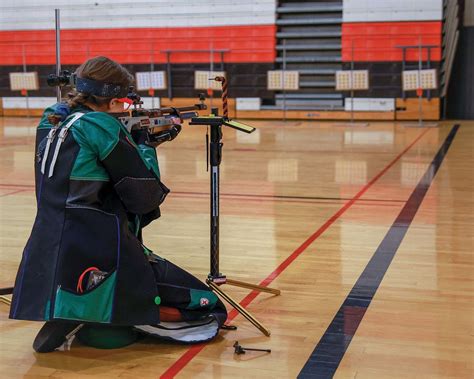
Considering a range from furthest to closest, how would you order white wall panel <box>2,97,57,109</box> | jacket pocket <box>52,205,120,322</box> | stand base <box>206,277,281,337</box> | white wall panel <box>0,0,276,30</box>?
white wall panel <box>2,97,57,109</box> → white wall panel <box>0,0,276,30</box> → stand base <box>206,277,281,337</box> → jacket pocket <box>52,205,120,322</box>

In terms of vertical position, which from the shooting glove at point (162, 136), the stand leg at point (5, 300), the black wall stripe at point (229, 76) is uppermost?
the black wall stripe at point (229, 76)

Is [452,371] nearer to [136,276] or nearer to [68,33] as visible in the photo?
[136,276]

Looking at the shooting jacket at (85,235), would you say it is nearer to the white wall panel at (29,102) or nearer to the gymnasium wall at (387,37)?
the gymnasium wall at (387,37)

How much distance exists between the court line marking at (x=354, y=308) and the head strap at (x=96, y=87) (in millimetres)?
1342

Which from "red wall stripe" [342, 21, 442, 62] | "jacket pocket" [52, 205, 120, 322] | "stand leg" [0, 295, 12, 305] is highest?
"red wall stripe" [342, 21, 442, 62]

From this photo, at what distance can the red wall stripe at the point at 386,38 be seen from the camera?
50.9ft

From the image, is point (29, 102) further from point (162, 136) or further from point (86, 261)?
point (86, 261)

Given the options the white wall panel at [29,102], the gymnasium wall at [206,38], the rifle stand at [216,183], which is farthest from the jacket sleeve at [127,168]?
the white wall panel at [29,102]

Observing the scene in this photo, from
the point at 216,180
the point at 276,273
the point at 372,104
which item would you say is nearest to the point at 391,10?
the point at 372,104

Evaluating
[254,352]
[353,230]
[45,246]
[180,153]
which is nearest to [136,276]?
[45,246]

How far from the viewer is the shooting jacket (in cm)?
293

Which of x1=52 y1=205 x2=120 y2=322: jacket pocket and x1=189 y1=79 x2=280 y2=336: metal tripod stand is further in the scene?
x1=189 y1=79 x2=280 y2=336: metal tripod stand

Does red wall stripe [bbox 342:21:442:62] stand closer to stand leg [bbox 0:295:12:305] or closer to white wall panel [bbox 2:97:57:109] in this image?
white wall panel [bbox 2:97:57:109]

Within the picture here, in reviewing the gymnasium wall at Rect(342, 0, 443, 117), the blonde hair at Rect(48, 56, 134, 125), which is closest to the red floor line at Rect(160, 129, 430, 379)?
the blonde hair at Rect(48, 56, 134, 125)
